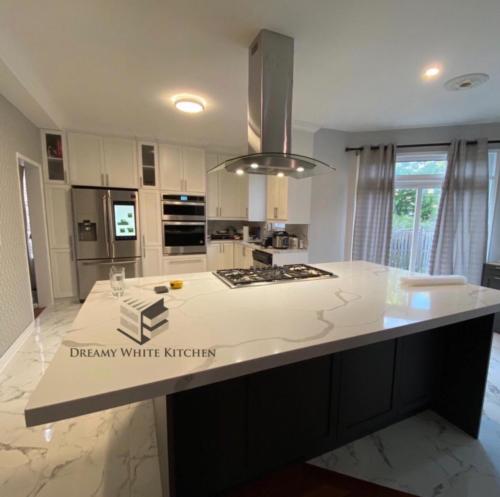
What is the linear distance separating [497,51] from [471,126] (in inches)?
71.1

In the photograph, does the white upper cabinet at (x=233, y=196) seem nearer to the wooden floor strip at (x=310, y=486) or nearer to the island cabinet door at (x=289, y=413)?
the island cabinet door at (x=289, y=413)

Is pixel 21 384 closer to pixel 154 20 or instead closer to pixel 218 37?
pixel 154 20

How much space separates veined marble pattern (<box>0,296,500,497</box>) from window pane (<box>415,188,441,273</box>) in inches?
90.1

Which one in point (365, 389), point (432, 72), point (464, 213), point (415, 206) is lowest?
point (365, 389)

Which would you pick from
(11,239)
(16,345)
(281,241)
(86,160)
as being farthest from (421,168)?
(16,345)

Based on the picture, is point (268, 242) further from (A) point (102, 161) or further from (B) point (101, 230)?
(A) point (102, 161)

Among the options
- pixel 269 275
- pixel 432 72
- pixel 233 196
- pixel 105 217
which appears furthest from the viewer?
pixel 233 196

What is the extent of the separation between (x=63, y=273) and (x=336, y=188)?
4210mm

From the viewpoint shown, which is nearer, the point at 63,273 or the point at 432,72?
the point at 432,72

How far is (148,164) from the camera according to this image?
4.15 m

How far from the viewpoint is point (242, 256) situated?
4.59 metres

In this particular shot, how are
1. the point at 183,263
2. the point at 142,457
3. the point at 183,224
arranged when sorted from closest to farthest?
1. the point at 142,457
2. the point at 183,224
3. the point at 183,263

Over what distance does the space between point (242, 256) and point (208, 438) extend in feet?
11.6

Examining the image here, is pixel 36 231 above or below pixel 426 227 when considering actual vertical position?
below
